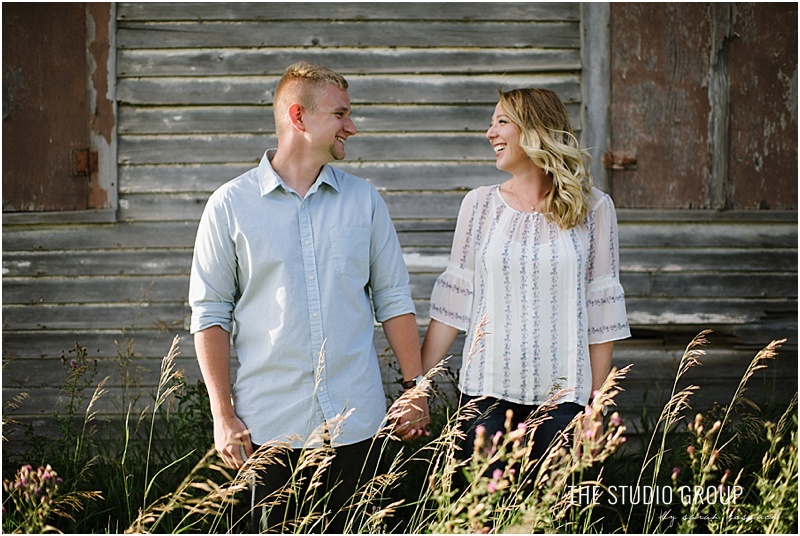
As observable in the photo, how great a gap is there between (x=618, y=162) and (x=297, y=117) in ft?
9.26

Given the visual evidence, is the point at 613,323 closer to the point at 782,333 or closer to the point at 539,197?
the point at 539,197

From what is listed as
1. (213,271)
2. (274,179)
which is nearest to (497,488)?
(213,271)

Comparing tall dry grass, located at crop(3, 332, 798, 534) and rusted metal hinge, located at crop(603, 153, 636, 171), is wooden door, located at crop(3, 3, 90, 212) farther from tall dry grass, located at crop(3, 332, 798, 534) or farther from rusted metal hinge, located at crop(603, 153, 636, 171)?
rusted metal hinge, located at crop(603, 153, 636, 171)

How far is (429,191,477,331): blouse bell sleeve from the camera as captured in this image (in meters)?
2.76

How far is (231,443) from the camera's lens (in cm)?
231

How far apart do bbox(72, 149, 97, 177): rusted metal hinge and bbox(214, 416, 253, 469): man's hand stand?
2.90 m

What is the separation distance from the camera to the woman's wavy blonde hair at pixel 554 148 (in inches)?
105

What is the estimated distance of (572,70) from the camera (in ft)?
15.7

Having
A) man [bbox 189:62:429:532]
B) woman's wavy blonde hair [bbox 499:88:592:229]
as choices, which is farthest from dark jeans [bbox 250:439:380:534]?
woman's wavy blonde hair [bbox 499:88:592:229]

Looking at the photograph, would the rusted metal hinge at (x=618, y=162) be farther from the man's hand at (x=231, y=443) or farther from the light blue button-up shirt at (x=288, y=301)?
the man's hand at (x=231, y=443)

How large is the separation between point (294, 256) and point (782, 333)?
3.69 metres

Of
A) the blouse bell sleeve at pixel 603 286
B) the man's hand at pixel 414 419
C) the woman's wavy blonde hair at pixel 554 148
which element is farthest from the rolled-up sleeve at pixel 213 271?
the blouse bell sleeve at pixel 603 286

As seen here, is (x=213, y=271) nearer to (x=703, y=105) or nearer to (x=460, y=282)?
(x=460, y=282)

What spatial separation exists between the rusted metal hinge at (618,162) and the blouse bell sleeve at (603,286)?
2.14 metres
